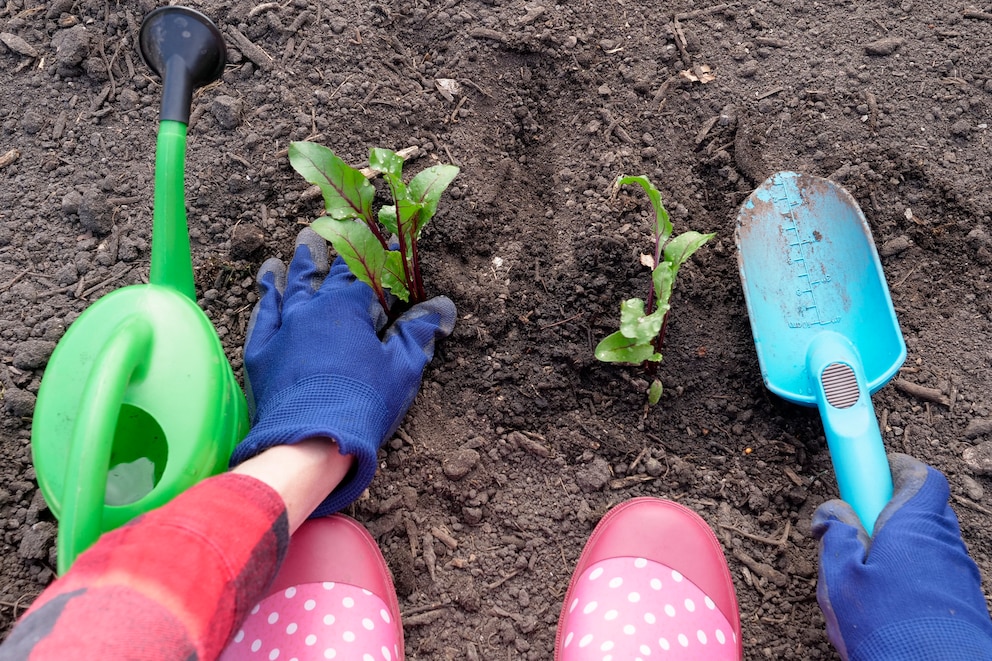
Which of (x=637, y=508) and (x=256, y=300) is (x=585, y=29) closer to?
(x=256, y=300)

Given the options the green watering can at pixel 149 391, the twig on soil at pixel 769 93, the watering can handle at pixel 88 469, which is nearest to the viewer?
the watering can handle at pixel 88 469

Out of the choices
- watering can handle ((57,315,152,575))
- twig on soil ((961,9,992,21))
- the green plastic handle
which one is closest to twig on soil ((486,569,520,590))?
watering can handle ((57,315,152,575))

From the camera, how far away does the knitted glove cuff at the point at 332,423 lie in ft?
4.03

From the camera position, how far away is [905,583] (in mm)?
1200

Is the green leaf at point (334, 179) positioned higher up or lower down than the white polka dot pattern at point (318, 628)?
higher up

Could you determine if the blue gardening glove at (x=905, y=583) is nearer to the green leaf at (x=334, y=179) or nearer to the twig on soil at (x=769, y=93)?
the twig on soil at (x=769, y=93)

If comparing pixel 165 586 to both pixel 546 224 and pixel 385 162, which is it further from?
pixel 546 224

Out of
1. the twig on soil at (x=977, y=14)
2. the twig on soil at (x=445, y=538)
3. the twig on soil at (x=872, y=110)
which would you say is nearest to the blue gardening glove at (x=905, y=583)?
the twig on soil at (x=445, y=538)

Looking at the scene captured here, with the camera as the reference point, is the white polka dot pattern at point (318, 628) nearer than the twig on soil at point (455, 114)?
Yes

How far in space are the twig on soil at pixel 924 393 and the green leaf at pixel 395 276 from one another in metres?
1.10

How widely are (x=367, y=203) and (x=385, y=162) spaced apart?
0.09m

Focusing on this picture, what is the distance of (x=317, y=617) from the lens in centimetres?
132

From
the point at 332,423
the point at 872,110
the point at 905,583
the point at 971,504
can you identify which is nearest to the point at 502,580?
the point at 332,423

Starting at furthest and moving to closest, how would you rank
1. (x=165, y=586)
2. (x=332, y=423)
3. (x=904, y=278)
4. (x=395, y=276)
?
(x=904, y=278), (x=395, y=276), (x=332, y=423), (x=165, y=586)
